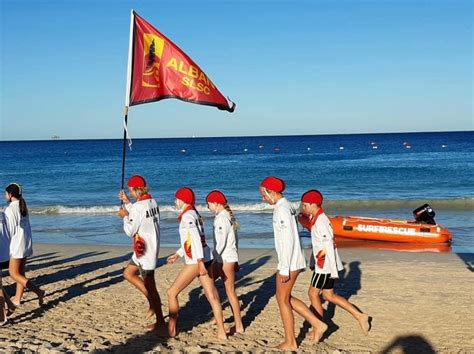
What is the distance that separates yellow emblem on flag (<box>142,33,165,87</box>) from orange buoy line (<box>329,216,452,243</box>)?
9.12 m

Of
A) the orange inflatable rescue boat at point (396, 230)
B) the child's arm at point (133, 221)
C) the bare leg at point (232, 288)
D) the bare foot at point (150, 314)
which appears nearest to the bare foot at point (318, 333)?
the bare leg at point (232, 288)

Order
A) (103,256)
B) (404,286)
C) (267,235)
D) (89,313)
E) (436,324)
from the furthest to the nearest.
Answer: (267,235) < (103,256) < (404,286) < (89,313) < (436,324)

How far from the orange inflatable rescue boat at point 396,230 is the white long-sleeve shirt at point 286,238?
9.89m

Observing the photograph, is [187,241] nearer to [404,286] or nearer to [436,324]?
[436,324]

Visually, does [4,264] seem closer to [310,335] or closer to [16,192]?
[16,192]

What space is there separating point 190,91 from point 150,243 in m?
2.30

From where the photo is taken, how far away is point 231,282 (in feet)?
22.4

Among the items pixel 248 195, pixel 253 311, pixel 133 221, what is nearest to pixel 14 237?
pixel 133 221

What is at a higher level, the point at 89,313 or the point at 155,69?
the point at 155,69

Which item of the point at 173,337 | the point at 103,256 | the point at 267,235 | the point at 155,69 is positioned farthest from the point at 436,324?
the point at 267,235

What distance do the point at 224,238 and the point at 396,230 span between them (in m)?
9.61

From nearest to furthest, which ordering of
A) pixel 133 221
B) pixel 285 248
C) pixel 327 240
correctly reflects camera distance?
pixel 285 248, pixel 327 240, pixel 133 221

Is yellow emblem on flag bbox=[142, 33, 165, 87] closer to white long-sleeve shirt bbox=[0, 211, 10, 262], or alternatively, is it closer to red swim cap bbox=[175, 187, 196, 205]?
red swim cap bbox=[175, 187, 196, 205]

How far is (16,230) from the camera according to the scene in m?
7.60
